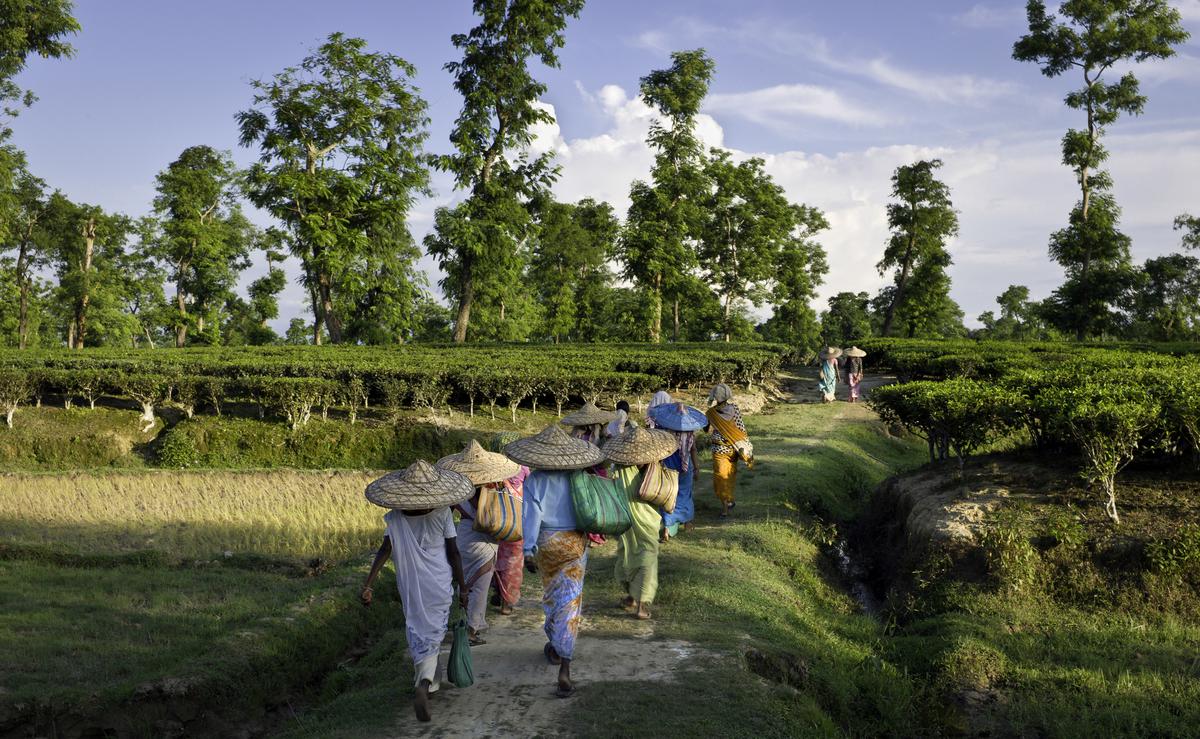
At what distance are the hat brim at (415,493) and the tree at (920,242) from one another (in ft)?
155

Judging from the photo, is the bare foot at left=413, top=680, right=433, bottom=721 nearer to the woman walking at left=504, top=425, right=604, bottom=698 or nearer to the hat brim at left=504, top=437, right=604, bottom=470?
the woman walking at left=504, top=425, right=604, bottom=698

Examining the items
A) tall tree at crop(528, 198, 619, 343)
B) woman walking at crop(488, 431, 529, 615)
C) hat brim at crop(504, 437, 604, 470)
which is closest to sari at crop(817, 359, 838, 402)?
woman walking at crop(488, 431, 529, 615)

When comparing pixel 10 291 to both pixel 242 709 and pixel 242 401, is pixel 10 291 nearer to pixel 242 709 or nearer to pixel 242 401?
pixel 242 401

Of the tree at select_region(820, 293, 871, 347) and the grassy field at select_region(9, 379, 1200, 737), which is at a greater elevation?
the tree at select_region(820, 293, 871, 347)

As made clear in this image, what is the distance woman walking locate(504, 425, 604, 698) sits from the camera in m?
5.63

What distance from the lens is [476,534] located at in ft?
21.7

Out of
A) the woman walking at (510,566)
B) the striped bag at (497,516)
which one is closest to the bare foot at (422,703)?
the striped bag at (497,516)

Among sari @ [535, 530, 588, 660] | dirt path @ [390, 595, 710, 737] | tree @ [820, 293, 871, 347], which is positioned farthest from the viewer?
tree @ [820, 293, 871, 347]

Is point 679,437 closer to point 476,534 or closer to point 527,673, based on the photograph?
point 476,534

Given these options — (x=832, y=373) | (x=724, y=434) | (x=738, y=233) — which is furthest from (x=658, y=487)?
(x=738, y=233)

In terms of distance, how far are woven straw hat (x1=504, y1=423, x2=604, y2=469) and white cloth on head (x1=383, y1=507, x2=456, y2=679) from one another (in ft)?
2.48

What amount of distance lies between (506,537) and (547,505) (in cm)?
75

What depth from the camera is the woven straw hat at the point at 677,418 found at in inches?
387

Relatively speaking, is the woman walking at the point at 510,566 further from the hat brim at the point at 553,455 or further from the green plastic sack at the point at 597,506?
the green plastic sack at the point at 597,506
